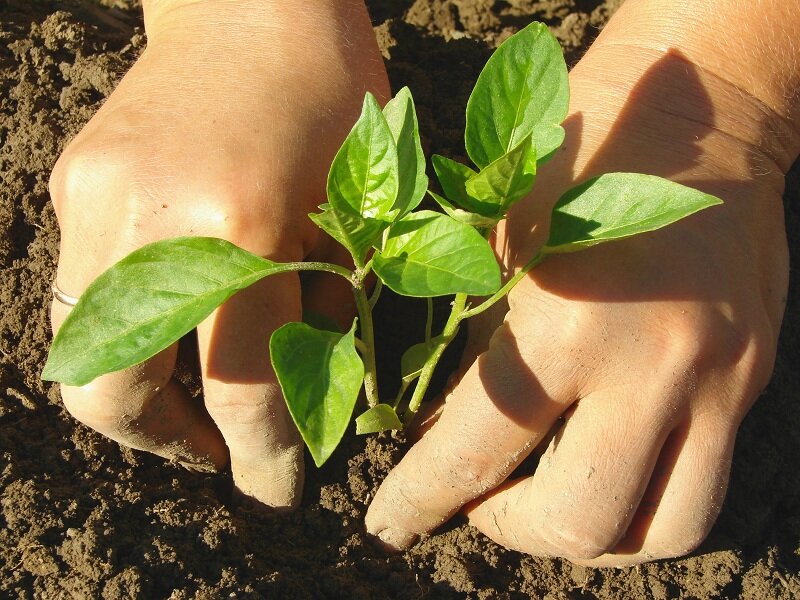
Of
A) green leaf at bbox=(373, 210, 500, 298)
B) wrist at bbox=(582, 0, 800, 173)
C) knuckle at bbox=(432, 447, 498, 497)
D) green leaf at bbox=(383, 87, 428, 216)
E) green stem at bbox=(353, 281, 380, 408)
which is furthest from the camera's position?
wrist at bbox=(582, 0, 800, 173)

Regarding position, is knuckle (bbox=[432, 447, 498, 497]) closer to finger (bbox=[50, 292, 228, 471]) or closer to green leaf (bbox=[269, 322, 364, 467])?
green leaf (bbox=[269, 322, 364, 467])

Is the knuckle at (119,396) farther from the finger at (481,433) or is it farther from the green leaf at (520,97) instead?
the green leaf at (520,97)

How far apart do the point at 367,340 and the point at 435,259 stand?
30 cm

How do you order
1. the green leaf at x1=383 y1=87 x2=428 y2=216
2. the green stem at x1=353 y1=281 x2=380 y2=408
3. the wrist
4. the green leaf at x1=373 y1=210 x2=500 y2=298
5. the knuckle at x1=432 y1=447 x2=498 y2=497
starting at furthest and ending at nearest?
the wrist < the knuckle at x1=432 y1=447 x2=498 y2=497 < the green stem at x1=353 y1=281 x2=380 y2=408 < the green leaf at x1=383 y1=87 x2=428 y2=216 < the green leaf at x1=373 y1=210 x2=500 y2=298

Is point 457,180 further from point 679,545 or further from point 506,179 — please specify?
point 679,545

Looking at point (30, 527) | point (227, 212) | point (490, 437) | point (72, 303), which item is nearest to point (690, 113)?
point (490, 437)

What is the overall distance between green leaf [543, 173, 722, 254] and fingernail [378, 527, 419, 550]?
2.25 feet

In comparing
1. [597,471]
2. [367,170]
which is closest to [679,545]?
[597,471]

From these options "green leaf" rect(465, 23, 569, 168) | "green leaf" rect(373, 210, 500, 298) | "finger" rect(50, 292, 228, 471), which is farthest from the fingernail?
"green leaf" rect(465, 23, 569, 168)

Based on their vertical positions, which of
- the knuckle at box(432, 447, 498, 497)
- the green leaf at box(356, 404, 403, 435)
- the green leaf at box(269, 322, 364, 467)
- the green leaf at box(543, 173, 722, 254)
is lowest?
the knuckle at box(432, 447, 498, 497)

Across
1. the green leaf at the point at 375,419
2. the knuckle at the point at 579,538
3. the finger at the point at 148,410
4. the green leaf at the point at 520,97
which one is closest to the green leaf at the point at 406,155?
the green leaf at the point at 520,97

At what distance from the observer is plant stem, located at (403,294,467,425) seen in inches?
52.0

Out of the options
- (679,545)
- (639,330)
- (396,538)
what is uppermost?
(639,330)

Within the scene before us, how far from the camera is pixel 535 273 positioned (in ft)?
4.31
